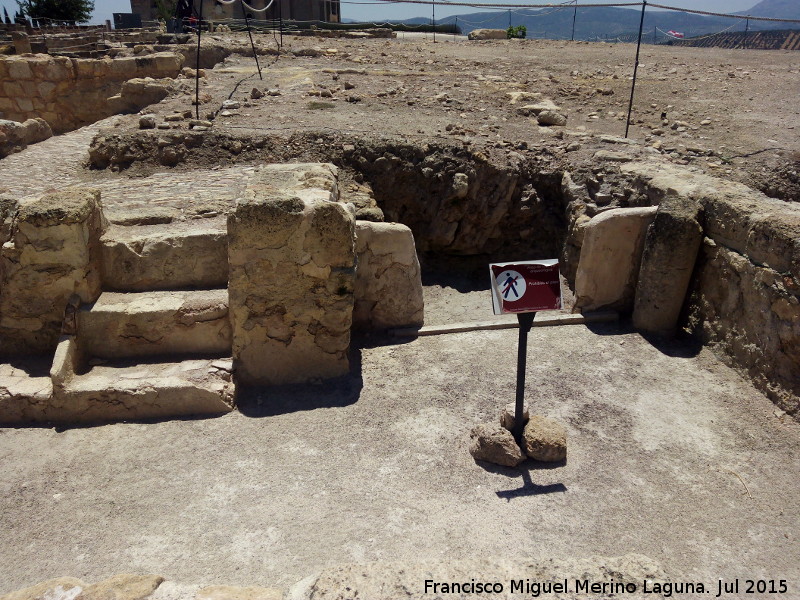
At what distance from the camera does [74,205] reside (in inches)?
184

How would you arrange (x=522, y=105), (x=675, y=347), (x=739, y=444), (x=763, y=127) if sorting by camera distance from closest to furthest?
(x=739, y=444) < (x=675, y=347) < (x=763, y=127) < (x=522, y=105)

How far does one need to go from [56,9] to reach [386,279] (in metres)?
34.2

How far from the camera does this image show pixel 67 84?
11.5 metres

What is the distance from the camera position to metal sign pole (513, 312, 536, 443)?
385 cm

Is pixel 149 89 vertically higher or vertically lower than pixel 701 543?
higher

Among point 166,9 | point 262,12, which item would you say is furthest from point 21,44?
point 262,12

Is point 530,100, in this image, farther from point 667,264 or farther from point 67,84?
point 67,84

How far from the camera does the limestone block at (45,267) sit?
15.2 feet

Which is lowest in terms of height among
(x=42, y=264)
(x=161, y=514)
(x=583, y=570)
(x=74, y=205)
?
(x=161, y=514)

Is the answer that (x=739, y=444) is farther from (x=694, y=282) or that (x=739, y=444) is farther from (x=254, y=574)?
(x=254, y=574)

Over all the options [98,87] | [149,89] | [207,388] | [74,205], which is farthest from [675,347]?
[98,87]

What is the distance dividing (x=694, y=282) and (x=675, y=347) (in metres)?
0.64

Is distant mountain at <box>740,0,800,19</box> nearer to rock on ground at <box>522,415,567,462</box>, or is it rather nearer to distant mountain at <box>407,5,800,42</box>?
distant mountain at <box>407,5,800,42</box>

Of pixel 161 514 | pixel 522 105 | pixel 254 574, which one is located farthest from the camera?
pixel 522 105
